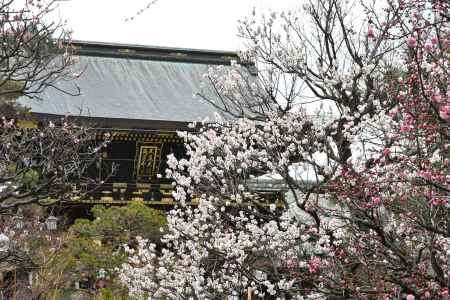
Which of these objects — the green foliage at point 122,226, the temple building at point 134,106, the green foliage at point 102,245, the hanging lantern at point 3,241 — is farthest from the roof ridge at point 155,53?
the hanging lantern at point 3,241

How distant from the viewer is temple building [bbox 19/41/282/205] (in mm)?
22812

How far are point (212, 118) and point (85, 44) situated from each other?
19.2 feet

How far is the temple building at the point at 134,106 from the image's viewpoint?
2281 centimetres

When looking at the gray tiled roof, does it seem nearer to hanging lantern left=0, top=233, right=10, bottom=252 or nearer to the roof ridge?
the roof ridge

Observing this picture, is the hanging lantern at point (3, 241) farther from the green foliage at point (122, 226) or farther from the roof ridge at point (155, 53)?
the roof ridge at point (155, 53)

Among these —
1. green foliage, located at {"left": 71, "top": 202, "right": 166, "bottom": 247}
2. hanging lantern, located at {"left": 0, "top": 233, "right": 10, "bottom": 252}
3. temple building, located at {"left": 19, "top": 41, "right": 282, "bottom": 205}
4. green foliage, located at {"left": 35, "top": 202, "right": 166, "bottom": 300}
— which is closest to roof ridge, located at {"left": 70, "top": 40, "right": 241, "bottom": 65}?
temple building, located at {"left": 19, "top": 41, "right": 282, "bottom": 205}

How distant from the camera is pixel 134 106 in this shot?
81.5ft

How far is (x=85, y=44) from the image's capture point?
27.8 m

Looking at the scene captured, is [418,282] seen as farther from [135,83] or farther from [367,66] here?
[135,83]

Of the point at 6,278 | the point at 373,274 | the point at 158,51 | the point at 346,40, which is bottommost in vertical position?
the point at 6,278

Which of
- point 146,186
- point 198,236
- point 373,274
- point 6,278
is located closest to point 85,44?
point 146,186

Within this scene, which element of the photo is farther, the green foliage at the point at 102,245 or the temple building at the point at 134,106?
the temple building at the point at 134,106

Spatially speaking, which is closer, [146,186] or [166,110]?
[146,186]

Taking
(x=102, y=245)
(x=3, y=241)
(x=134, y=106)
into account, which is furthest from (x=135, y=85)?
(x=3, y=241)
